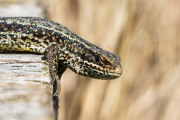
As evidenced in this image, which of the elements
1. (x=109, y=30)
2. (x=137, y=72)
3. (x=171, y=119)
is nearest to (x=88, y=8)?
(x=109, y=30)

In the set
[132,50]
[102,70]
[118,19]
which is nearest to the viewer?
[102,70]

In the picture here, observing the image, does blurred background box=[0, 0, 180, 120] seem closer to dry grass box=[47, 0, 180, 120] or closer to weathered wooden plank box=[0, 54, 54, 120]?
dry grass box=[47, 0, 180, 120]

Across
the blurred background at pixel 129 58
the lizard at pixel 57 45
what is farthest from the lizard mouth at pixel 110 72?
the blurred background at pixel 129 58

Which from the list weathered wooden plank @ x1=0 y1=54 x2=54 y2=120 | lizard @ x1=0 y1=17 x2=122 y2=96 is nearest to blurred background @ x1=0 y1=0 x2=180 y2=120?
lizard @ x1=0 y1=17 x2=122 y2=96

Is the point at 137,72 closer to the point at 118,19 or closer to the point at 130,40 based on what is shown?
the point at 130,40

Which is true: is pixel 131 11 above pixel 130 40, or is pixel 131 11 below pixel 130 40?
above

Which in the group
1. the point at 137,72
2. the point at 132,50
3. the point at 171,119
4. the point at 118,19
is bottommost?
the point at 171,119
